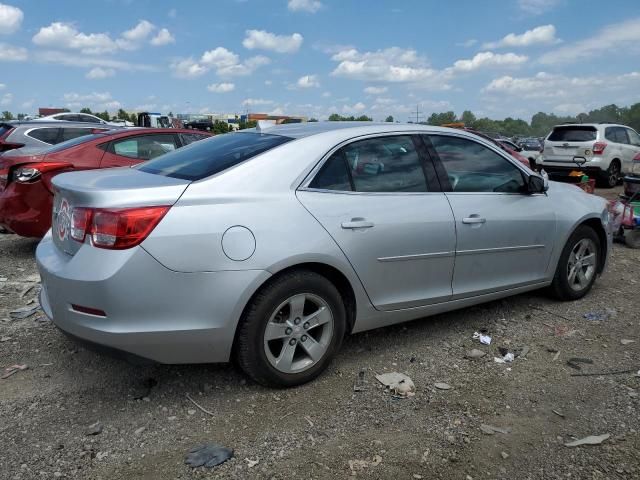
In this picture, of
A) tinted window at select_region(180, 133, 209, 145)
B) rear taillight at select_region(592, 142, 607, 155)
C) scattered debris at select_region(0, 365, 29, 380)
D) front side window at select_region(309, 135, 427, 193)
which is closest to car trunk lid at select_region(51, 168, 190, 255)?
front side window at select_region(309, 135, 427, 193)

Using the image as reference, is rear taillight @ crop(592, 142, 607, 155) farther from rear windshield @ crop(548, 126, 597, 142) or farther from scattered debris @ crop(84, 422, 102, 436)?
scattered debris @ crop(84, 422, 102, 436)

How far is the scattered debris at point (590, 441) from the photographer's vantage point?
2.76m

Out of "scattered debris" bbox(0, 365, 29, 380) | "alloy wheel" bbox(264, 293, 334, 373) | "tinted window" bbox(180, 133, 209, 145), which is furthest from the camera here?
"tinted window" bbox(180, 133, 209, 145)

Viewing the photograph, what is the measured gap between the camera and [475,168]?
162 inches

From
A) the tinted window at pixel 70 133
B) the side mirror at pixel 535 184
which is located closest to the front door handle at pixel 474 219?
the side mirror at pixel 535 184

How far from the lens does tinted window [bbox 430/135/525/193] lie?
3928 mm

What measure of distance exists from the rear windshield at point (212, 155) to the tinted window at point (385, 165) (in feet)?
1.49

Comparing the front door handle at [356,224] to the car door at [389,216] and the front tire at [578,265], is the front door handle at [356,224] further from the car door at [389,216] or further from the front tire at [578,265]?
the front tire at [578,265]

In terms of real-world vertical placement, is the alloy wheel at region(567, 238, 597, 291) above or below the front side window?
below

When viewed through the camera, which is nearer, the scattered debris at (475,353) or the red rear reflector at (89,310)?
the red rear reflector at (89,310)

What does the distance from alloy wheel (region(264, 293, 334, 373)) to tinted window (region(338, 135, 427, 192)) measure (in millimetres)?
788

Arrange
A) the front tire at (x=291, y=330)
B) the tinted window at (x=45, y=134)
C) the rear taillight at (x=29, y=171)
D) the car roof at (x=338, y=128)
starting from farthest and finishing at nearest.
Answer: the tinted window at (x=45, y=134) → the rear taillight at (x=29, y=171) → the car roof at (x=338, y=128) → the front tire at (x=291, y=330)

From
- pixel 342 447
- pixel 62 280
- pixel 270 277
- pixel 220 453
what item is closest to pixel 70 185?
pixel 62 280

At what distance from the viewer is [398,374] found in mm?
3494
